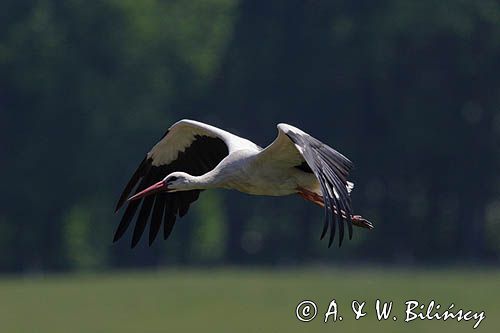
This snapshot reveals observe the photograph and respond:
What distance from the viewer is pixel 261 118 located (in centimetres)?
4606

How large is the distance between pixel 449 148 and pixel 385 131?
2.04 m

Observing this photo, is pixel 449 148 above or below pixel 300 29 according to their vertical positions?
below

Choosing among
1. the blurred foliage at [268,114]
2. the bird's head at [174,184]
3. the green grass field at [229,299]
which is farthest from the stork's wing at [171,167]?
the blurred foliage at [268,114]

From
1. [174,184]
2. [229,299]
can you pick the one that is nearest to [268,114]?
[229,299]

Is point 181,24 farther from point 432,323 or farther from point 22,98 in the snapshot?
point 432,323

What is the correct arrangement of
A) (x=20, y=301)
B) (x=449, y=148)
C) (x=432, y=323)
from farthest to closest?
(x=449, y=148)
(x=20, y=301)
(x=432, y=323)

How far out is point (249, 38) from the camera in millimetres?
47688

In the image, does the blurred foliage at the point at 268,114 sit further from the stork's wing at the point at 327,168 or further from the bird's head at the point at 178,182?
the stork's wing at the point at 327,168

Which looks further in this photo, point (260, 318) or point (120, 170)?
point (120, 170)

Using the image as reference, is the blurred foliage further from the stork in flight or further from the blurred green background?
the stork in flight

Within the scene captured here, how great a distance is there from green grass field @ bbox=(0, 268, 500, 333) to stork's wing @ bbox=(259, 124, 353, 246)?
11.5m

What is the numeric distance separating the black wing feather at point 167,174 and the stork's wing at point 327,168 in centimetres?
173

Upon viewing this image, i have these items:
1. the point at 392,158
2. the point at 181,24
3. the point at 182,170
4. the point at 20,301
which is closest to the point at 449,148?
the point at 392,158

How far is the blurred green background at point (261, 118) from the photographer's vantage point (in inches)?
1751
